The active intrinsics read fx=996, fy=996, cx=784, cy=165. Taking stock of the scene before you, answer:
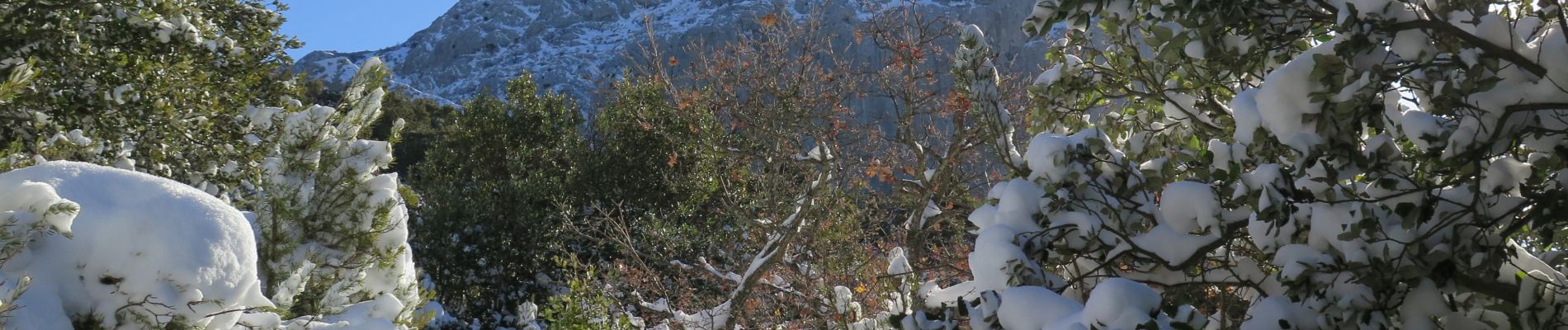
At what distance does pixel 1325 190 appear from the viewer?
2.34 m

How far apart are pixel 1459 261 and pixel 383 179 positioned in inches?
143

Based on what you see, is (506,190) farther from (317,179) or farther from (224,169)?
(317,179)

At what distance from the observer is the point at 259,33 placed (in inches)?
311

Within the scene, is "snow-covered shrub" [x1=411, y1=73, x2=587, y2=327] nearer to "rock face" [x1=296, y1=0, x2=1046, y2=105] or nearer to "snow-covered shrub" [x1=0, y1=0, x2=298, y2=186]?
"snow-covered shrub" [x1=0, y1=0, x2=298, y2=186]

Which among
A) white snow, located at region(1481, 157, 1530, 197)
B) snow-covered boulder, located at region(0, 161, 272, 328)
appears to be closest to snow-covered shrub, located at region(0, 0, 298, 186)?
snow-covered boulder, located at region(0, 161, 272, 328)

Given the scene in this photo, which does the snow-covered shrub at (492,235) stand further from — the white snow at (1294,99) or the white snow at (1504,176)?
the white snow at (1504,176)

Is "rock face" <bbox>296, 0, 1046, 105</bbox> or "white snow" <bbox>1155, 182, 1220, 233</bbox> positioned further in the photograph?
"rock face" <bbox>296, 0, 1046, 105</bbox>

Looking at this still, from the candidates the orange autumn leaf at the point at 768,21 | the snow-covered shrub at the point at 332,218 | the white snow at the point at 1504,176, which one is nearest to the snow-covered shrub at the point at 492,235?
the orange autumn leaf at the point at 768,21

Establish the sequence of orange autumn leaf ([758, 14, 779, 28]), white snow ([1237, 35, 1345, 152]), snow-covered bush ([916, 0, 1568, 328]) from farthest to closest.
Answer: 1. orange autumn leaf ([758, 14, 779, 28])
2. white snow ([1237, 35, 1345, 152])
3. snow-covered bush ([916, 0, 1568, 328])

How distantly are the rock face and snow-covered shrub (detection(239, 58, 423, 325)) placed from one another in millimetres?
54174

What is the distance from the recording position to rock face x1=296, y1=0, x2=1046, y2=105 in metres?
65.0

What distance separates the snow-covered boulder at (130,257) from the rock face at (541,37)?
181 feet

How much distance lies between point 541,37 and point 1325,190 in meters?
85.5

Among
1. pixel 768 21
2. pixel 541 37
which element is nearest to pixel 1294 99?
pixel 768 21
